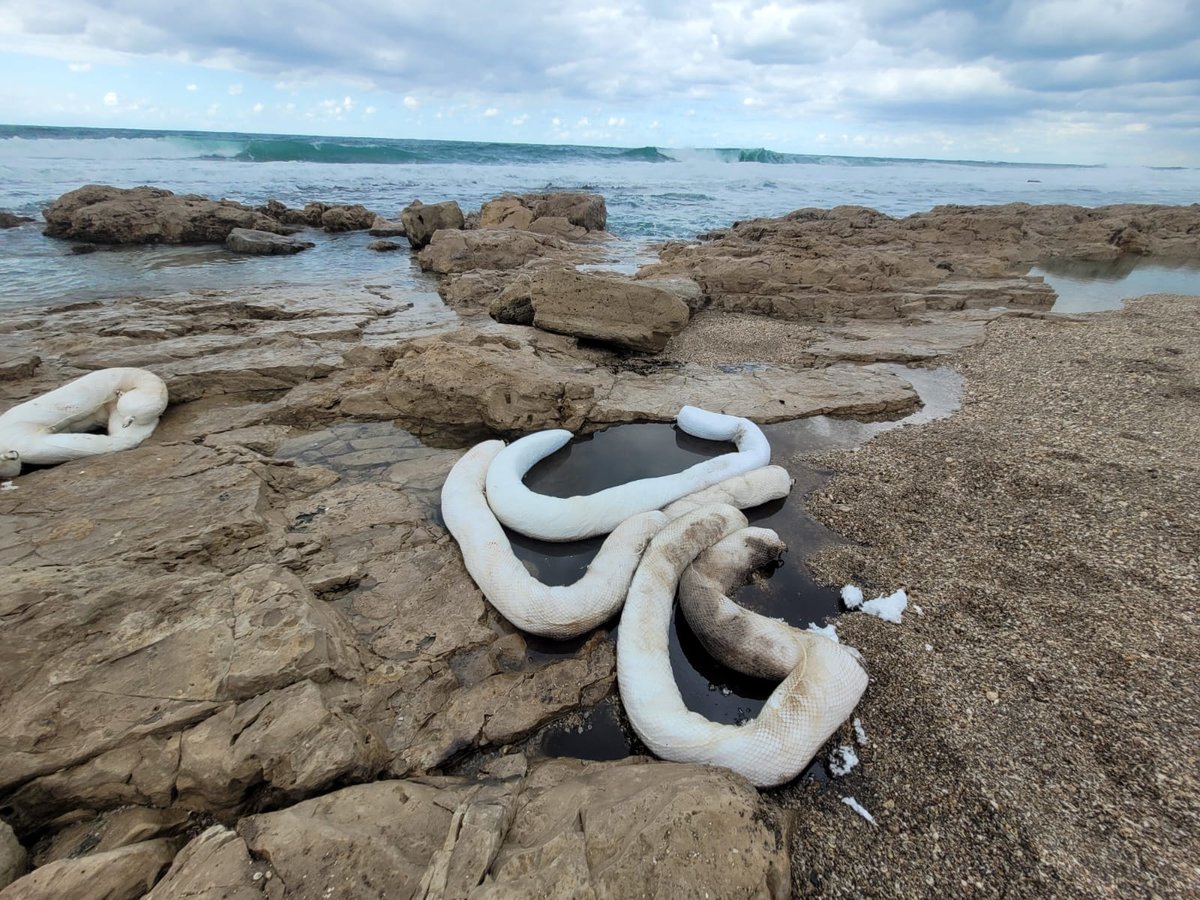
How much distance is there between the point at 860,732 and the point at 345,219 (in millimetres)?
23424

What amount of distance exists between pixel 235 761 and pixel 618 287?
6.77 m

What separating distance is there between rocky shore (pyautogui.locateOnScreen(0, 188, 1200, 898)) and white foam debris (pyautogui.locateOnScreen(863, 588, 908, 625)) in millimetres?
99

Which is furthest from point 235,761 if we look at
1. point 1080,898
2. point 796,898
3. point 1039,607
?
point 1039,607

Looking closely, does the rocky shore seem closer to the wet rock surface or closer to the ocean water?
the wet rock surface

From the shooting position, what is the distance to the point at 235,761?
88.0 inches

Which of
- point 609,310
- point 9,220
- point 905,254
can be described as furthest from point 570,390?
point 9,220

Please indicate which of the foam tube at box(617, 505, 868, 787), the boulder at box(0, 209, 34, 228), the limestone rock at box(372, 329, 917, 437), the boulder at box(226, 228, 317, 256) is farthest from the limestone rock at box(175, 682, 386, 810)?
the boulder at box(0, 209, 34, 228)

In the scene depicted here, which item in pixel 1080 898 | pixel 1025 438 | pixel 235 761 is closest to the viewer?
pixel 1080 898

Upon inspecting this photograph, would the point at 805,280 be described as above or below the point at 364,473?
above

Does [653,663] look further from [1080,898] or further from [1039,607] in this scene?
[1039,607]

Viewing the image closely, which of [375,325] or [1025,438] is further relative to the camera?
[375,325]

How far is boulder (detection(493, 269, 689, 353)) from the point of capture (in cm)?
762

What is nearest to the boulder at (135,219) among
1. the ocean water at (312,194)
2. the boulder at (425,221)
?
the ocean water at (312,194)

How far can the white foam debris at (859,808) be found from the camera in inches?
95.7
